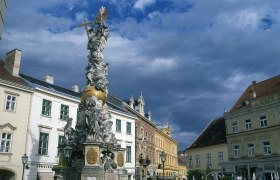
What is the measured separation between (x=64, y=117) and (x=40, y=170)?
6062mm

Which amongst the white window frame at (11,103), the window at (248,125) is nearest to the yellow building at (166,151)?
the window at (248,125)

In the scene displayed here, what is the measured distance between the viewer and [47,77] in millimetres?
36094

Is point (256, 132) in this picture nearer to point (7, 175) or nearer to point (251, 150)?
point (251, 150)

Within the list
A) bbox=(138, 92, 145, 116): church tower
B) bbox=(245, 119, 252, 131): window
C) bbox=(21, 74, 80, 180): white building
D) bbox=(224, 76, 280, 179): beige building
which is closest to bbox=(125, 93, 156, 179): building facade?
bbox=(138, 92, 145, 116): church tower

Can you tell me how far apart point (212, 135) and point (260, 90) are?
11.1 metres

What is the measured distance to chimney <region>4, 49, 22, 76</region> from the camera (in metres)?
29.3

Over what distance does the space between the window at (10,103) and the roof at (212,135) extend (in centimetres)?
2883

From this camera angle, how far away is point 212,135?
46562 mm

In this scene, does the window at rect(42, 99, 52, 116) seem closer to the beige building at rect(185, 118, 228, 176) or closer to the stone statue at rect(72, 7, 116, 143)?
the stone statue at rect(72, 7, 116, 143)

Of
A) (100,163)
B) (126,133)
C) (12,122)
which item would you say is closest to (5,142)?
(12,122)

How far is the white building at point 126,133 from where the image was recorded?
124 ft

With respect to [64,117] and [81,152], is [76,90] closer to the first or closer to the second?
[64,117]

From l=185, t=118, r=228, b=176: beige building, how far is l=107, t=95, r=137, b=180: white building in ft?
38.0

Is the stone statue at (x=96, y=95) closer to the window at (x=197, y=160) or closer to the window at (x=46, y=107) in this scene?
the window at (x=46, y=107)
